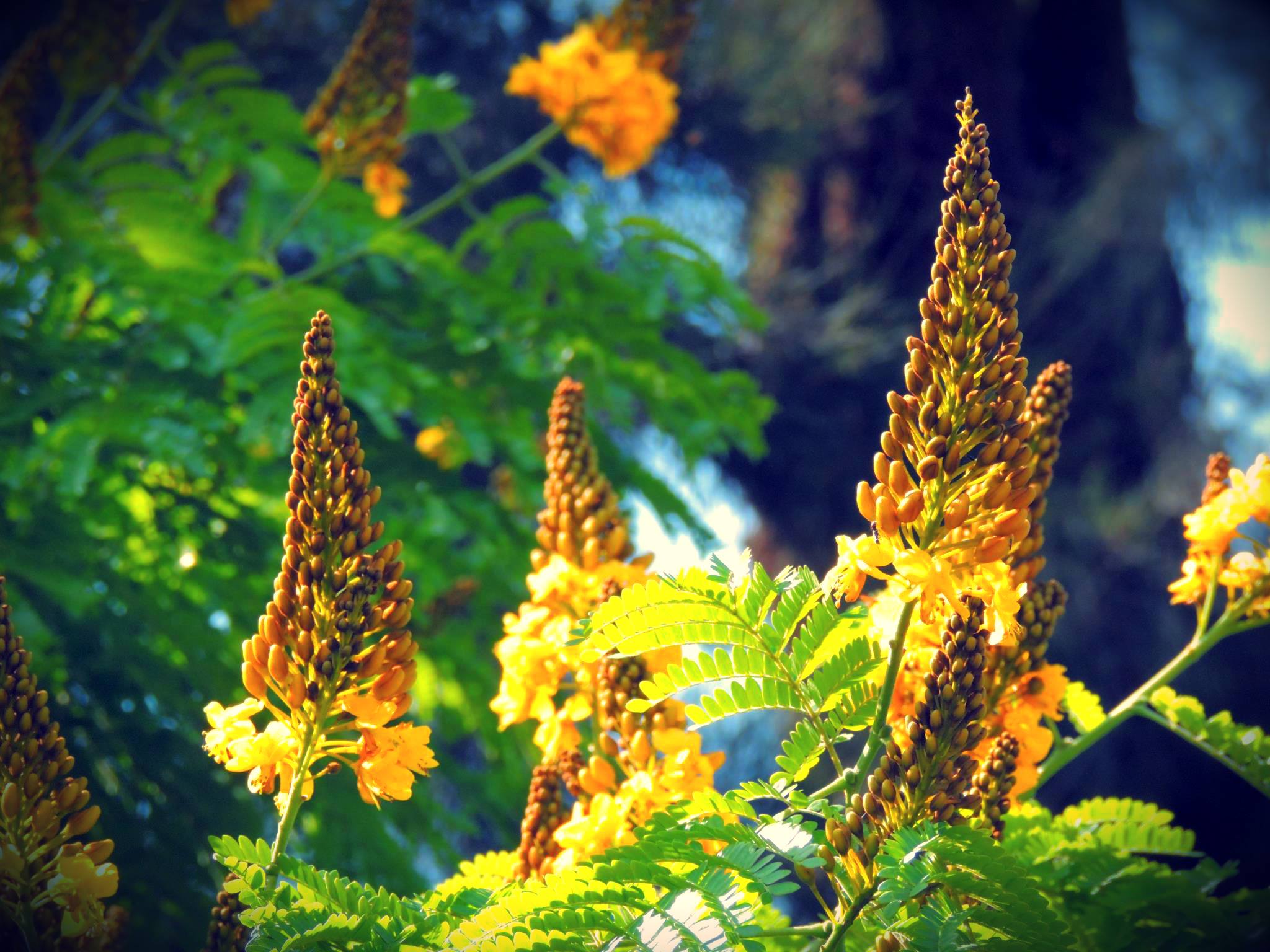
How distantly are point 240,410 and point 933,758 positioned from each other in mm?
2692

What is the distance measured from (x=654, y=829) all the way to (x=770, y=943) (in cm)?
37

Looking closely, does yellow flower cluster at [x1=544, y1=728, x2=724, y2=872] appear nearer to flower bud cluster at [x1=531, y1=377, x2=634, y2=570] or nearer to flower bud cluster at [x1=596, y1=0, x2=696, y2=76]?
flower bud cluster at [x1=531, y1=377, x2=634, y2=570]

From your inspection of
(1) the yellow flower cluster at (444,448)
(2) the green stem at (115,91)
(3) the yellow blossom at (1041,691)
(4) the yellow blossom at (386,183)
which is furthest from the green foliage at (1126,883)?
(2) the green stem at (115,91)

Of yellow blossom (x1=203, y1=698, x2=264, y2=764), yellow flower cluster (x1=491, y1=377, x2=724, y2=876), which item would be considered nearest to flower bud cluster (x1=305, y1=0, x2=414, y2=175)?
yellow flower cluster (x1=491, y1=377, x2=724, y2=876)

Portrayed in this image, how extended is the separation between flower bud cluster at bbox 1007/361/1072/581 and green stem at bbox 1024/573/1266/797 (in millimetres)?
222

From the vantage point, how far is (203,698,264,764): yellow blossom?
1.26m

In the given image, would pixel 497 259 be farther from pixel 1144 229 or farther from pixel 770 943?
pixel 1144 229

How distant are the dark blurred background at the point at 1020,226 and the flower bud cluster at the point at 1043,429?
20.0ft

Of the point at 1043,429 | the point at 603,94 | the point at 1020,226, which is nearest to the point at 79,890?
the point at 1043,429

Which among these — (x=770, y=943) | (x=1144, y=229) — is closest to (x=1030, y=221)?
(x=1144, y=229)

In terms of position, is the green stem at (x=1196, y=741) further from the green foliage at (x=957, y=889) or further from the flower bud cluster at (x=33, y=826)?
the flower bud cluster at (x=33, y=826)

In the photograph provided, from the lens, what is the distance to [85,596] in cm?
271

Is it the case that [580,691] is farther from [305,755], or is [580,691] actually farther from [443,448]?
[443,448]

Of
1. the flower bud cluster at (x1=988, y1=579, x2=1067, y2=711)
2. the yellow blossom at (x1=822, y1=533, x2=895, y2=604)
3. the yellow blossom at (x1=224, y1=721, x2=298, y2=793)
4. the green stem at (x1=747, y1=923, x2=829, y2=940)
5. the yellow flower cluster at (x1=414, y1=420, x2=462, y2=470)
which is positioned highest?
the yellow flower cluster at (x1=414, y1=420, x2=462, y2=470)
